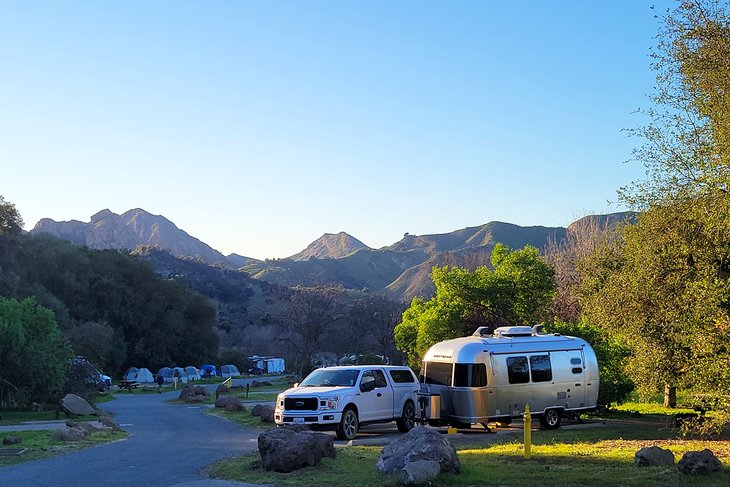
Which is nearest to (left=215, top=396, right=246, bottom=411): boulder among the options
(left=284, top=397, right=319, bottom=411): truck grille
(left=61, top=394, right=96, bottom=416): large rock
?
(left=61, top=394, right=96, bottom=416): large rock

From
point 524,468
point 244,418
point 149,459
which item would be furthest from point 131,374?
point 524,468

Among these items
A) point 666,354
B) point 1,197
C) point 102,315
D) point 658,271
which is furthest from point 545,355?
point 102,315

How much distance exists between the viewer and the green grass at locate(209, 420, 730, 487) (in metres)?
10.9

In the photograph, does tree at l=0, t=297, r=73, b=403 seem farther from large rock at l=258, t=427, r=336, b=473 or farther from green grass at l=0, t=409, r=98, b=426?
large rock at l=258, t=427, r=336, b=473

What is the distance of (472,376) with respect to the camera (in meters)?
20.3

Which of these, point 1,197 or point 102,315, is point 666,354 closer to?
point 1,197

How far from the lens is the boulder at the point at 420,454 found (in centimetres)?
1132

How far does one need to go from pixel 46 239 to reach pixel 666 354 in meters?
71.0

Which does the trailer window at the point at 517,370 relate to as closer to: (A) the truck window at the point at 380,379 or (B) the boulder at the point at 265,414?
(A) the truck window at the point at 380,379

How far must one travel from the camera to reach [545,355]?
21625 millimetres

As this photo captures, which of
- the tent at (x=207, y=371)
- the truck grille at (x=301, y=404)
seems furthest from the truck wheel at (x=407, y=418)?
the tent at (x=207, y=371)

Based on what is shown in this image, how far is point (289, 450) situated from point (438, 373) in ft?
30.7

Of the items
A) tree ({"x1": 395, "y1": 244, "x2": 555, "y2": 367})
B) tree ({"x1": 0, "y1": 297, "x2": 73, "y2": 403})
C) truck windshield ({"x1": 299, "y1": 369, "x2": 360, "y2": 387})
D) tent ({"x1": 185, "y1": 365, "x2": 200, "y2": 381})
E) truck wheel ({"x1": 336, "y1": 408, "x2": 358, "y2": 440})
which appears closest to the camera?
truck wheel ({"x1": 336, "y1": 408, "x2": 358, "y2": 440})

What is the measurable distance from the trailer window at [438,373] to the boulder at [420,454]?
30.1 feet
